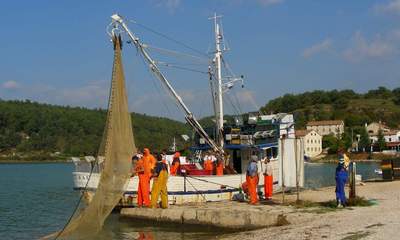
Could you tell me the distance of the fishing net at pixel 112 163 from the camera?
14695 millimetres

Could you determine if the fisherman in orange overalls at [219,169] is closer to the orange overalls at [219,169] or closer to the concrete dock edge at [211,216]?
the orange overalls at [219,169]

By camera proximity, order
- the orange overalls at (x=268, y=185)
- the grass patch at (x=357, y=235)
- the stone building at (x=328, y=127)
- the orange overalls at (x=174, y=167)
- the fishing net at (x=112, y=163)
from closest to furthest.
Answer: the grass patch at (x=357, y=235), the fishing net at (x=112, y=163), the orange overalls at (x=268, y=185), the orange overalls at (x=174, y=167), the stone building at (x=328, y=127)

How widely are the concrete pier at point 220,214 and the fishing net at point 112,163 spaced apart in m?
2.63

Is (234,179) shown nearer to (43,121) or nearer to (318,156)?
(318,156)

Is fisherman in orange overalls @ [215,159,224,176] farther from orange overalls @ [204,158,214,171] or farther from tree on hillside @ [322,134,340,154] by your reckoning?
tree on hillside @ [322,134,340,154]

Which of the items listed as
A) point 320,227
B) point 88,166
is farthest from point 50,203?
point 320,227

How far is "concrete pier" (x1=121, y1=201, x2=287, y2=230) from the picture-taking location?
16755 mm

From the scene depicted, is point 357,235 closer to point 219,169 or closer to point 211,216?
point 211,216

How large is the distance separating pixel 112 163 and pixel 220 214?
4.00 meters

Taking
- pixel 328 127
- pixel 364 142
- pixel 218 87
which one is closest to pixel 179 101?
pixel 218 87

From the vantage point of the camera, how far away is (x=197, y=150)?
27875 mm

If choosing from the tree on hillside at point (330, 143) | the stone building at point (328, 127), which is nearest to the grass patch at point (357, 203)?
the tree on hillside at point (330, 143)

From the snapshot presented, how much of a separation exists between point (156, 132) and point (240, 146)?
138202 millimetres

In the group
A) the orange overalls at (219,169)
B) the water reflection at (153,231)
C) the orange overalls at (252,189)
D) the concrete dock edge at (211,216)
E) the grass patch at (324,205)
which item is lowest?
the water reflection at (153,231)
